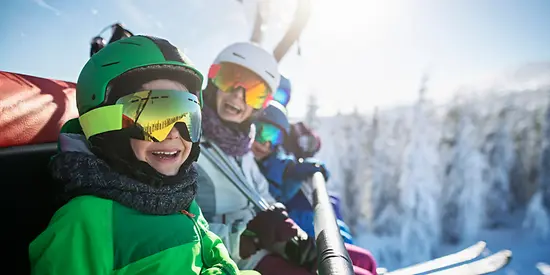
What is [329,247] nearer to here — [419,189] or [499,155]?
[419,189]

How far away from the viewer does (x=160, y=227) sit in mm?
1415

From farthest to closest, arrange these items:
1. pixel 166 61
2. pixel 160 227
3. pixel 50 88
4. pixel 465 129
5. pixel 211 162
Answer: pixel 465 129 → pixel 211 162 → pixel 50 88 → pixel 166 61 → pixel 160 227

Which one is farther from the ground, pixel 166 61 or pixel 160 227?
pixel 166 61

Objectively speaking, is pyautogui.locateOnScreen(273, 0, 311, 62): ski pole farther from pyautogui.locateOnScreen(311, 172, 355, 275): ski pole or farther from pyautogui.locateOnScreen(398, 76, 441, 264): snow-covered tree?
pyautogui.locateOnScreen(398, 76, 441, 264): snow-covered tree

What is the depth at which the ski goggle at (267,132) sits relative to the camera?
414cm

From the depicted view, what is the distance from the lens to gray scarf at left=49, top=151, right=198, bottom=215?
1.32 meters

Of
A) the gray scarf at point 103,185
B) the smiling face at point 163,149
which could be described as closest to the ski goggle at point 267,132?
the smiling face at point 163,149

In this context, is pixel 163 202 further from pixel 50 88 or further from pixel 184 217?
pixel 50 88

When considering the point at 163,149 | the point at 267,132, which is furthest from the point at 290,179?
the point at 163,149

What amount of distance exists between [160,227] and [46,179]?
674 millimetres

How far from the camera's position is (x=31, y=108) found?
1.62m

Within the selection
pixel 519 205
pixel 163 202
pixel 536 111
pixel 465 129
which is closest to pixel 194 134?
pixel 163 202

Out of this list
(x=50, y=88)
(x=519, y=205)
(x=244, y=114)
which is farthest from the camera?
(x=519, y=205)

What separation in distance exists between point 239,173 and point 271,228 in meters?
0.57
